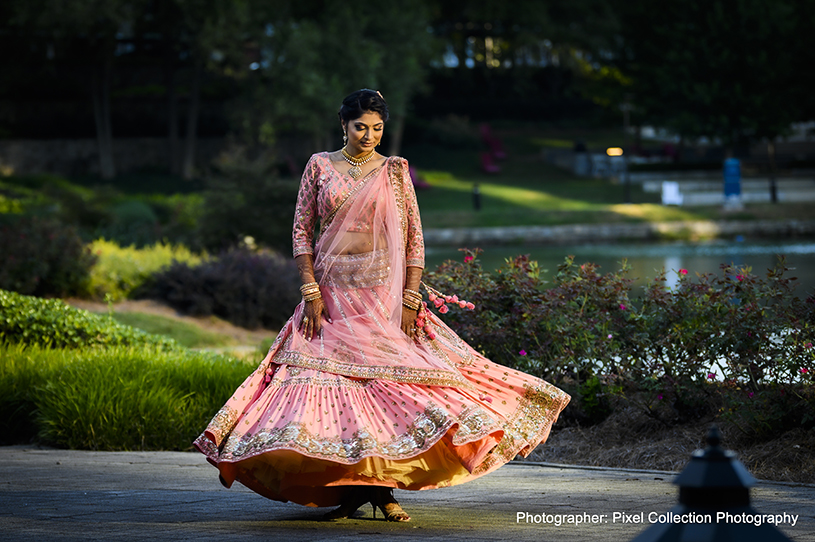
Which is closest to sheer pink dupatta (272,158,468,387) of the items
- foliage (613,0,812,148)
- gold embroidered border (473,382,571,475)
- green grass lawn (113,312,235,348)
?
gold embroidered border (473,382,571,475)

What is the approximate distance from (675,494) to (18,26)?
43215mm

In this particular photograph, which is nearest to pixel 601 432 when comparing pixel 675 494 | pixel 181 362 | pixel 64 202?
pixel 675 494

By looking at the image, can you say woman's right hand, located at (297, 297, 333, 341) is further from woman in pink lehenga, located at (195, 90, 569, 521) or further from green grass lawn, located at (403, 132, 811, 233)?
green grass lawn, located at (403, 132, 811, 233)

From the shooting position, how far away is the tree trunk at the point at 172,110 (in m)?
44.5

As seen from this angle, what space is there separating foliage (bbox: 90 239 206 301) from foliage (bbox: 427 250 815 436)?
8937 mm

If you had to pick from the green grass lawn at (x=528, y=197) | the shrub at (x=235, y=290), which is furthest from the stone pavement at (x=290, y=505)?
the green grass lawn at (x=528, y=197)

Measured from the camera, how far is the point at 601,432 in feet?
22.4

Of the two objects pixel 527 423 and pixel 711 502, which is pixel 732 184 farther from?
pixel 711 502

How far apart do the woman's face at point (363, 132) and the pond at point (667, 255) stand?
48.6 feet

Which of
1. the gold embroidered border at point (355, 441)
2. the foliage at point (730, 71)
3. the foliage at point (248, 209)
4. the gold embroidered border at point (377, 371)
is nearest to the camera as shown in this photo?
the gold embroidered border at point (355, 441)

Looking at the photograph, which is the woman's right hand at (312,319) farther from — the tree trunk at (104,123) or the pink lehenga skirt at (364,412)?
the tree trunk at (104,123)

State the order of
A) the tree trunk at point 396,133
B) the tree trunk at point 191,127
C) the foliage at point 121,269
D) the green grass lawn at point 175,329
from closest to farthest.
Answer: the green grass lawn at point 175,329, the foliage at point 121,269, the tree trunk at point 191,127, the tree trunk at point 396,133

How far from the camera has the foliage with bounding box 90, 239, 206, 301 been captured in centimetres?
1543

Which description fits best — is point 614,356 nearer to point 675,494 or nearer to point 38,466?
point 675,494
